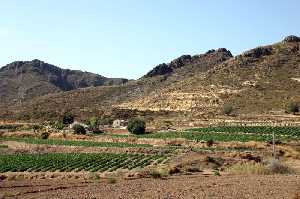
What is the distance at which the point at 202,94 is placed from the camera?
5394 inches

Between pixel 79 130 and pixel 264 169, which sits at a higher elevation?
pixel 79 130

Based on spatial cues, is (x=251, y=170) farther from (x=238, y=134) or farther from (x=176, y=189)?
(x=238, y=134)

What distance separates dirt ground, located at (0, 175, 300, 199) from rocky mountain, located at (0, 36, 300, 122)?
254ft

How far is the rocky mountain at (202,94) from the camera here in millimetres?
124000

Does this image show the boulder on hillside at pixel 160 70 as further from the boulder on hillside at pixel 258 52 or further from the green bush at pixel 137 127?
the green bush at pixel 137 127

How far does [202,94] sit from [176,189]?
109m

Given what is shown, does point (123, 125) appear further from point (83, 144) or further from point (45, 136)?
point (83, 144)

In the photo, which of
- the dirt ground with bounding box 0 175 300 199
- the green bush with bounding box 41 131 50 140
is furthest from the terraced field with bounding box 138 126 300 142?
the dirt ground with bounding box 0 175 300 199

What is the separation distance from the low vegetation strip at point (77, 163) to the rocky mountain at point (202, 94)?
184 ft

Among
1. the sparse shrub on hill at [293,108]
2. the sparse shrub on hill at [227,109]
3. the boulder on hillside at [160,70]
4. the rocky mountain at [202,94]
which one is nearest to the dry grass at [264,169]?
the rocky mountain at [202,94]

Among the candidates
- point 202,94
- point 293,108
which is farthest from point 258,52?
point 293,108

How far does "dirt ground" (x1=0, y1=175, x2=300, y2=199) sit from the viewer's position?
26.5m

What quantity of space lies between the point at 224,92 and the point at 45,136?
6047 cm

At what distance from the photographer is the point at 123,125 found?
10319 cm
